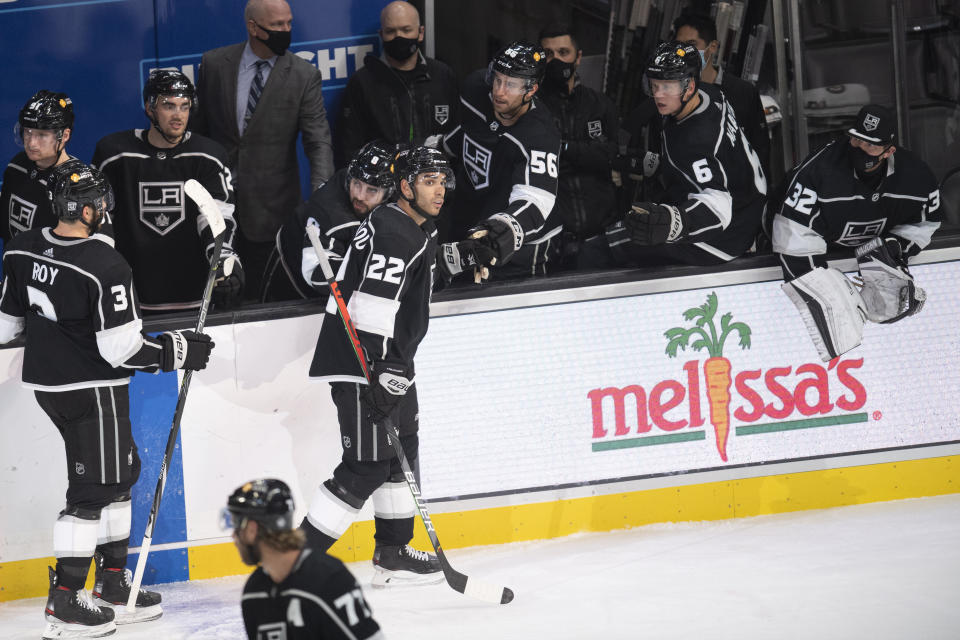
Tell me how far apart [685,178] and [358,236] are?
131 cm

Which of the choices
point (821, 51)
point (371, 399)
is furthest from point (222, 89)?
point (821, 51)

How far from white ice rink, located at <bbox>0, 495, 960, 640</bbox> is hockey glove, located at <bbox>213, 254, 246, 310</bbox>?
95 centimetres

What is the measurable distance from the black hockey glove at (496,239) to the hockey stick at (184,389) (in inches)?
33.5

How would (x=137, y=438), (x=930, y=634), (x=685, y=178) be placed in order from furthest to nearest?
(x=685, y=178) → (x=137, y=438) → (x=930, y=634)

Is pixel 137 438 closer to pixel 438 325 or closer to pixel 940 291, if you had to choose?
pixel 438 325

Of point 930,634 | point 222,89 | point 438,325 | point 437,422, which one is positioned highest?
point 222,89

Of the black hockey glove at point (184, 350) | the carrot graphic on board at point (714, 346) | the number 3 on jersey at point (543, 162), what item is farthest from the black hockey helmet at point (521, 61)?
the black hockey glove at point (184, 350)

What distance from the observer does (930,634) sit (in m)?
3.37

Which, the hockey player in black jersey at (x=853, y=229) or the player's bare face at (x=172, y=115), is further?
the hockey player in black jersey at (x=853, y=229)

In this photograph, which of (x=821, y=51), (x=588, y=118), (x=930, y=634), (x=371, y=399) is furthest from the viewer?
(x=821, y=51)

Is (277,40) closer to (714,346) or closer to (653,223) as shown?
(653,223)

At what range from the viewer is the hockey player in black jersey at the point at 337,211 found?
4.09 m

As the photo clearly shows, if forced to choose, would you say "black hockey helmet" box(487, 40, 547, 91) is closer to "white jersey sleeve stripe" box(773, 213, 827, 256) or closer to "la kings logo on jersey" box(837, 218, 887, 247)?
"white jersey sleeve stripe" box(773, 213, 827, 256)

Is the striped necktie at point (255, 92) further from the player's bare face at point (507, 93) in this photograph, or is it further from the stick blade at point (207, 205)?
the player's bare face at point (507, 93)
